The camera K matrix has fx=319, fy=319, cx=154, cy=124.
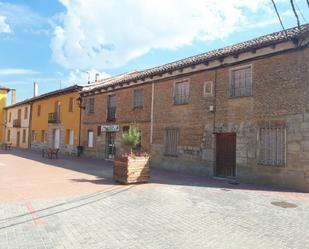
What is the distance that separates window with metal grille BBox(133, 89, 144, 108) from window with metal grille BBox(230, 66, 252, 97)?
6316mm

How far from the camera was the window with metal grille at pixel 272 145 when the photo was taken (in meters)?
11.0

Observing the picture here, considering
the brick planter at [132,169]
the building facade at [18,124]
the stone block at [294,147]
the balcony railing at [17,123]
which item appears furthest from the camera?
the balcony railing at [17,123]

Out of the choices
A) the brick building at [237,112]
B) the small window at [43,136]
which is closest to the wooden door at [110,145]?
the brick building at [237,112]

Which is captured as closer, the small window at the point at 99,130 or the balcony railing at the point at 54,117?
the small window at the point at 99,130

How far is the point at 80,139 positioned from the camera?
930 inches

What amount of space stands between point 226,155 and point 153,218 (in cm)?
718

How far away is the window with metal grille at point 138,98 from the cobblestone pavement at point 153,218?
815 centimetres

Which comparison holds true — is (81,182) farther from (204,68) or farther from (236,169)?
(204,68)

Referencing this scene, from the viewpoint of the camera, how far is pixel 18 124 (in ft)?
119

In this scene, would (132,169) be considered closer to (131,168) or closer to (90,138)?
(131,168)

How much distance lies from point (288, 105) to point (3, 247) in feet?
31.0

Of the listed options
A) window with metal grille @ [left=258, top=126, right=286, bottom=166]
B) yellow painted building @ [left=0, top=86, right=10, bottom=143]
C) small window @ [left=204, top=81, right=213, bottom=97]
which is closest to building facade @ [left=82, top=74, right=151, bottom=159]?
small window @ [left=204, top=81, right=213, bottom=97]

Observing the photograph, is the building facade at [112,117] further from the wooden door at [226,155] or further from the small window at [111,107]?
the wooden door at [226,155]

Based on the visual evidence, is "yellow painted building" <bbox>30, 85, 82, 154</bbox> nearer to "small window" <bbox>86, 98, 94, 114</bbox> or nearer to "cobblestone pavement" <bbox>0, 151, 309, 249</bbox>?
"small window" <bbox>86, 98, 94, 114</bbox>
